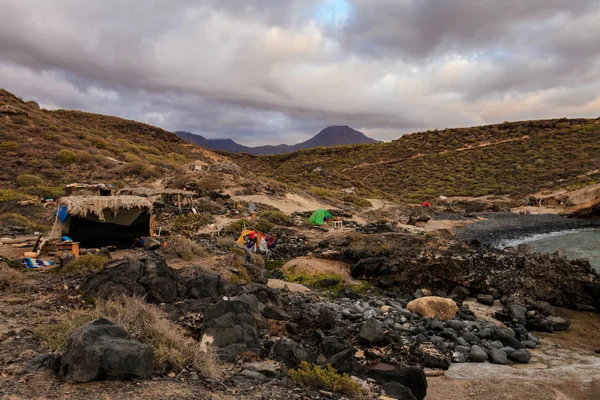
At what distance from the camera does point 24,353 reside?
168 inches

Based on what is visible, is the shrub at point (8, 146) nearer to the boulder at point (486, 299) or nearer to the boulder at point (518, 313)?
the boulder at point (486, 299)

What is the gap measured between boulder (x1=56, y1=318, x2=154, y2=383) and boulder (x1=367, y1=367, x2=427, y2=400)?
3.07 m

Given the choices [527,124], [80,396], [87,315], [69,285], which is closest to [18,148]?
[69,285]

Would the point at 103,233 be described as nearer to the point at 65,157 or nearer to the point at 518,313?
the point at 518,313

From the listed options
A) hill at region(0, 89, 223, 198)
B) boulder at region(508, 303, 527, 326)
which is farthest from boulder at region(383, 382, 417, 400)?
hill at region(0, 89, 223, 198)

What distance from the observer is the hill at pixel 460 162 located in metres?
43.1

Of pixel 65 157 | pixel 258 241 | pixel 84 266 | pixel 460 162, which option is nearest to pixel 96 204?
pixel 84 266

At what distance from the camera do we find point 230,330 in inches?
218

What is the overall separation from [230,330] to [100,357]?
2095 millimetres

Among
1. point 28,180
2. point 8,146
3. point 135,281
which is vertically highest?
point 8,146

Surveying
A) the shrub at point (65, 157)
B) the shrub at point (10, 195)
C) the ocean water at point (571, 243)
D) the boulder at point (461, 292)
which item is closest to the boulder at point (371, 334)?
the boulder at point (461, 292)

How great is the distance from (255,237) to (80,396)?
12059 mm

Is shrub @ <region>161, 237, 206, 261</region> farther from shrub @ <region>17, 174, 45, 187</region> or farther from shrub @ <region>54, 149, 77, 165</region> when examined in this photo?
shrub @ <region>54, 149, 77, 165</region>

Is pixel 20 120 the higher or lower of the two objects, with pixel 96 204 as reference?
higher
